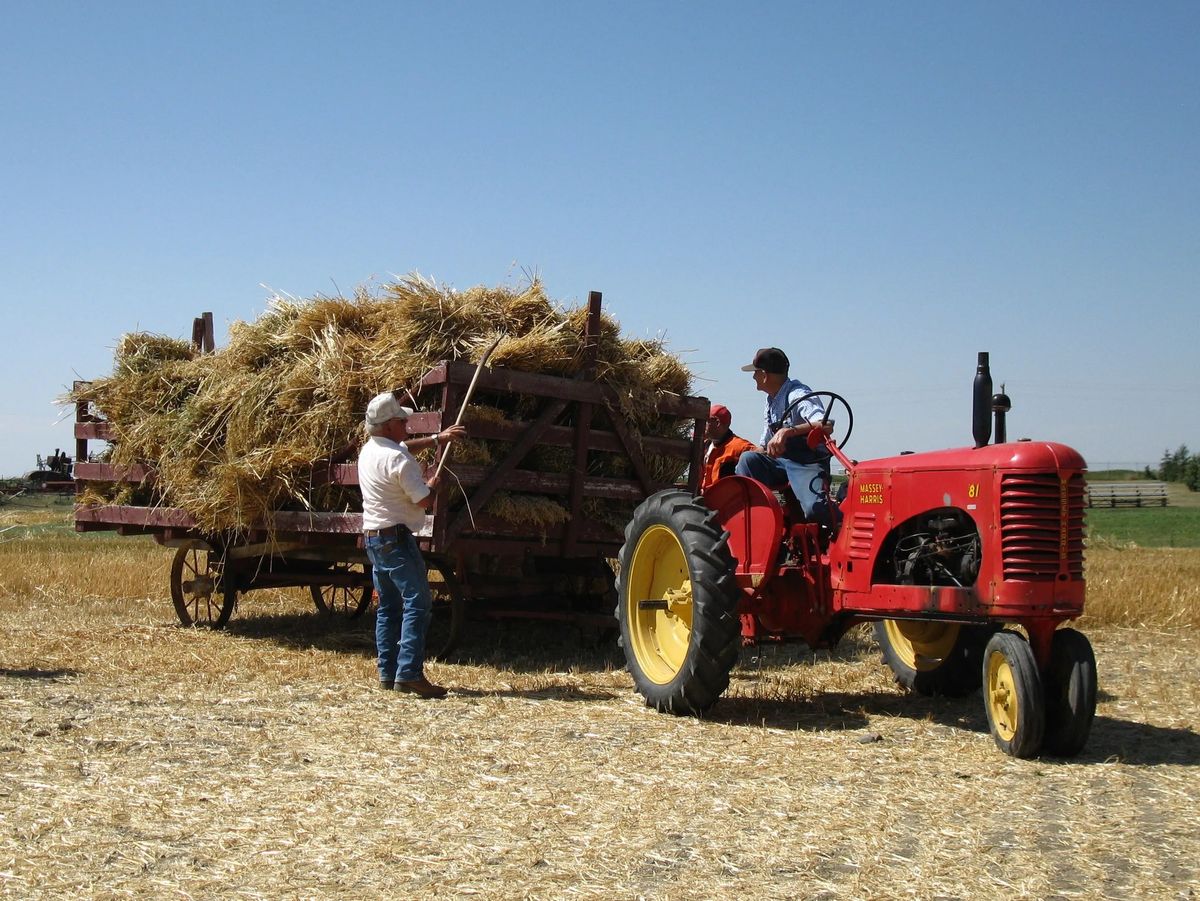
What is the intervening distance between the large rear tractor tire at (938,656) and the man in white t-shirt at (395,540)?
2.75 metres

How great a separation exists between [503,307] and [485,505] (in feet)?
4.52

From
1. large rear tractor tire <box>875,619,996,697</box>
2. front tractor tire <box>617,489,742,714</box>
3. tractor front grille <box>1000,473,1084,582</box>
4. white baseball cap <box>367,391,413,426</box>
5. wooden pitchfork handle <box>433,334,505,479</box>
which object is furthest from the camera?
wooden pitchfork handle <box>433,334,505,479</box>

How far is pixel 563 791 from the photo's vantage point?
4852mm

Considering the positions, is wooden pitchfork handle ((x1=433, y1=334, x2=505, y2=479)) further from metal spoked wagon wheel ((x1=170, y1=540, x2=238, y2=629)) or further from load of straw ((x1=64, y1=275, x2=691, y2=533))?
metal spoked wagon wheel ((x1=170, y1=540, x2=238, y2=629))

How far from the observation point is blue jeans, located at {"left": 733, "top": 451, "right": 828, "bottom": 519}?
6.48 meters

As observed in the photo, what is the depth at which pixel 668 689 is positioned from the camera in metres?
6.55

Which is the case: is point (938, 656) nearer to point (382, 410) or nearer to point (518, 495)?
point (518, 495)

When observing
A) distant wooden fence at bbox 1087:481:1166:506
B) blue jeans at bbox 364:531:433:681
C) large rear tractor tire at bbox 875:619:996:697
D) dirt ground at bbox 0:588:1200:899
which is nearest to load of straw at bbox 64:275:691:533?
blue jeans at bbox 364:531:433:681

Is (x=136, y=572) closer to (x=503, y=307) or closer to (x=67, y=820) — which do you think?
(x=503, y=307)

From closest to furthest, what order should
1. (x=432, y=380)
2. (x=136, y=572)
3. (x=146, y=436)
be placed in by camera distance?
(x=432, y=380)
(x=146, y=436)
(x=136, y=572)

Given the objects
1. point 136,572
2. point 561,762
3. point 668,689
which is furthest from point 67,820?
point 136,572

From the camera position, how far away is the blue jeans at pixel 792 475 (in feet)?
21.3

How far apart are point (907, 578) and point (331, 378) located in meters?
4.38

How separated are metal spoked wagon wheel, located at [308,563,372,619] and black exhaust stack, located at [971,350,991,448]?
16.6 feet
